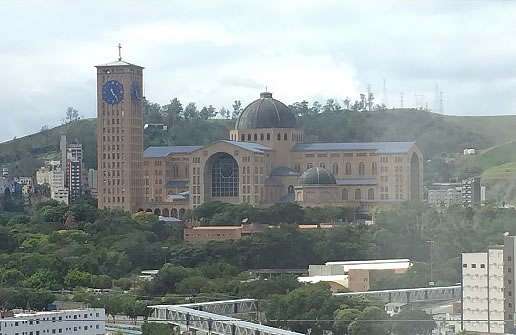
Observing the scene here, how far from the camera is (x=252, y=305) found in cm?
2391

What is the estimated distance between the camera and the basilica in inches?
1459

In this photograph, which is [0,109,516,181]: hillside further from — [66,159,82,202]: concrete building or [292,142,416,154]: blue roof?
[66,159,82,202]: concrete building

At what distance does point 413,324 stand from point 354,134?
27489mm

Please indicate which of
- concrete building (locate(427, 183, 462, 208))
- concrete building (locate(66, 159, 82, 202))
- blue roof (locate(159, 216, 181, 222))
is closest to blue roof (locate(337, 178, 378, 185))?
concrete building (locate(427, 183, 462, 208))

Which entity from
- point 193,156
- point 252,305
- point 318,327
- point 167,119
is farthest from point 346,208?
point 167,119

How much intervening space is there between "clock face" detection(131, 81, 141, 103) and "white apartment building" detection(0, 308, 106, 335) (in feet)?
54.0

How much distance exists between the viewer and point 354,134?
4694cm

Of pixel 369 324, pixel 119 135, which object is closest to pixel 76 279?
pixel 369 324

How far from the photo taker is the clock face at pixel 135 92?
39344mm

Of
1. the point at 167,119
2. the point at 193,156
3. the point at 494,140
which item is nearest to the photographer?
the point at 494,140

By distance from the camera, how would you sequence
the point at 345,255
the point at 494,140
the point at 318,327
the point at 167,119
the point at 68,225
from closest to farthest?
the point at 318,327 < the point at 494,140 < the point at 345,255 < the point at 68,225 < the point at 167,119

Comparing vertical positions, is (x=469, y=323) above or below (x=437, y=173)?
below

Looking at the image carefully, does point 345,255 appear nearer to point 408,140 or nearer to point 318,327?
point 408,140

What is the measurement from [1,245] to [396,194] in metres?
10.3
